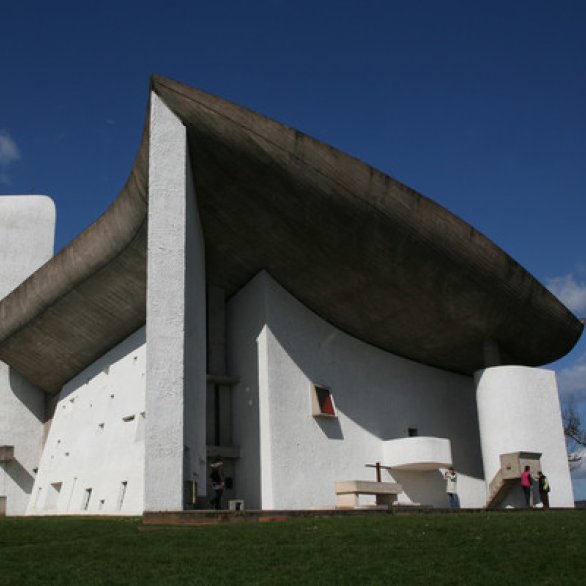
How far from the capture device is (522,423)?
1966cm

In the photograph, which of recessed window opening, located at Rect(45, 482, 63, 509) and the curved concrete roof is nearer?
the curved concrete roof

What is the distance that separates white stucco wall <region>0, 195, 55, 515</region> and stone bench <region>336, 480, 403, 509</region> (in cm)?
1402

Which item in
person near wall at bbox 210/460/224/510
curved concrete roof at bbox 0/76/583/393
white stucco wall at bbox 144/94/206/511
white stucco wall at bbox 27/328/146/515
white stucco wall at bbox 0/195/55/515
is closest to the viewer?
white stucco wall at bbox 144/94/206/511

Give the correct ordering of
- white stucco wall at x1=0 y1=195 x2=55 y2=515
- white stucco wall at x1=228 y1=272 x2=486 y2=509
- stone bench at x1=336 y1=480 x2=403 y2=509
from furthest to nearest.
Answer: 1. white stucco wall at x1=0 y1=195 x2=55 y2=515
2. white stucco wall at x1=228 y1=272 x2=486 y2=509
3. stone bench at x1=336 y1=480 x2=403 y2=509

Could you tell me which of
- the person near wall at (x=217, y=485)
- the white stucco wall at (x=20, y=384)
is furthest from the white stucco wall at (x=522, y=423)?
the white stucco wall at (x=20, y=384)

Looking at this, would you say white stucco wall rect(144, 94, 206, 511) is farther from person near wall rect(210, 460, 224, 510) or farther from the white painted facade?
person near wall rect(210, 460, 224, 510)

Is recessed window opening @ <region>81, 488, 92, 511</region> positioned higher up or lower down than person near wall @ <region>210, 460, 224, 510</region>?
higher up

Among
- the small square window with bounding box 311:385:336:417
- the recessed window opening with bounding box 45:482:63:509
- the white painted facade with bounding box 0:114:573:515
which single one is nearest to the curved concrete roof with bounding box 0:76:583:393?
the white painted facade with bounding box 0:114:573:515

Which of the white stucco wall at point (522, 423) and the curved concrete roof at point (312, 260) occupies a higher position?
the curved concrete roof at point (312, 260)

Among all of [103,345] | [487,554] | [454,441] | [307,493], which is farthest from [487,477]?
[487,554]

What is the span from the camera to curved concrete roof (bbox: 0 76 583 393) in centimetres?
1515

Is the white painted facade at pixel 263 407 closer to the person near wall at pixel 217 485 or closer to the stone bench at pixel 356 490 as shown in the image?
the person near wall at pixel 217 485

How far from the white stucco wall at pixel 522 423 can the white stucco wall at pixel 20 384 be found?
1656cm

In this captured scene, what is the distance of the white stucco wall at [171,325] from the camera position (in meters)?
12.4
